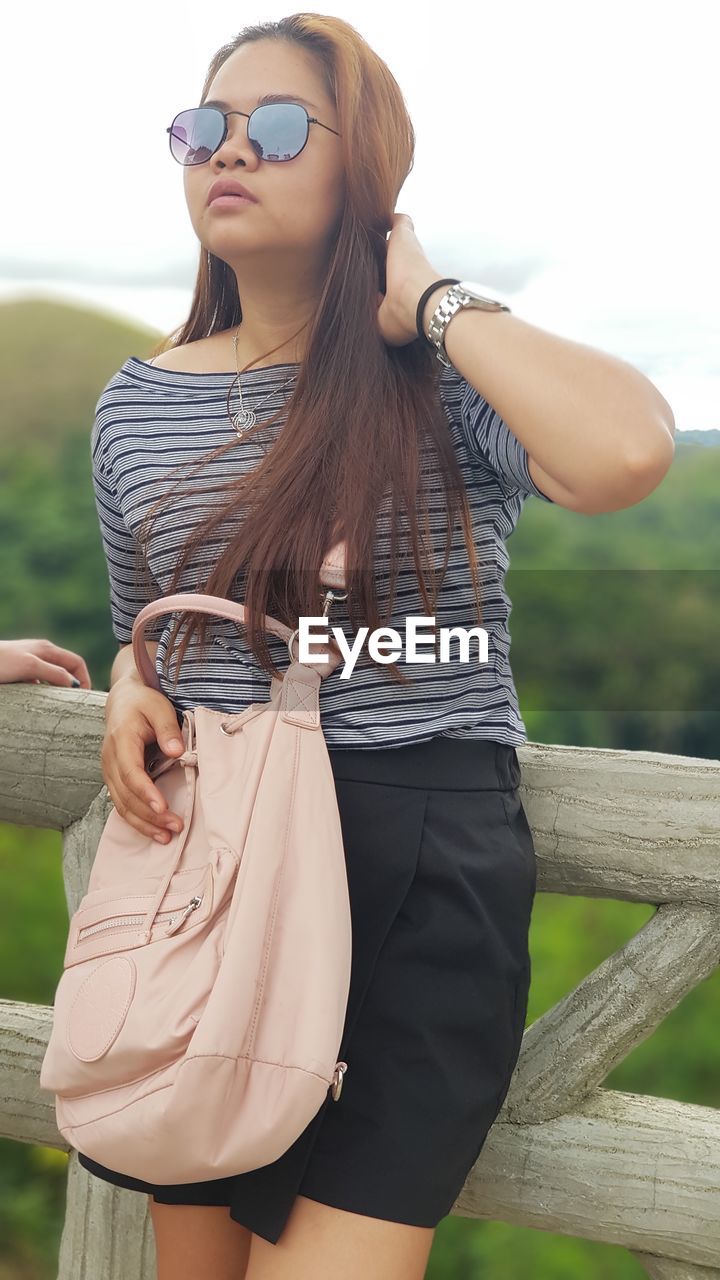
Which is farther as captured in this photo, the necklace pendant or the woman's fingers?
the necklace pendant

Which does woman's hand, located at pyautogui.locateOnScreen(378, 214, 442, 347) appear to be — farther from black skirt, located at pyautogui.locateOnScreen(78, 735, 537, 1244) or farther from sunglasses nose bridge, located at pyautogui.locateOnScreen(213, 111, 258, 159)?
black skirt, located at pyautogui.locateOnScreen(78, 735, 537, 1244)

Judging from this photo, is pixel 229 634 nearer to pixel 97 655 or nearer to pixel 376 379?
pixel 376 379

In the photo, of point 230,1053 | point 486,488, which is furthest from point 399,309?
point 230,1053

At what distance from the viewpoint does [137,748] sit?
121 centimetres

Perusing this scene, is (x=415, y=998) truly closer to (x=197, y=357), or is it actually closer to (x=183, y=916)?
(x=183, y=916)

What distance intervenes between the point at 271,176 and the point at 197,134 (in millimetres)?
113

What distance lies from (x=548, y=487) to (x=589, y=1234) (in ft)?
3.03

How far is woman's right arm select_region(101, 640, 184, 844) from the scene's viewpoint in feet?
3.77

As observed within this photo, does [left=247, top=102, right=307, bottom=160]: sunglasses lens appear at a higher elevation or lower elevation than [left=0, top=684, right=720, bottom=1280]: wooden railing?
higher

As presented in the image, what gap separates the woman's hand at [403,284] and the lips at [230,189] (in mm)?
159

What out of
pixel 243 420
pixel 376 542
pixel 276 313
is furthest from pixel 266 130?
pixel 376 542

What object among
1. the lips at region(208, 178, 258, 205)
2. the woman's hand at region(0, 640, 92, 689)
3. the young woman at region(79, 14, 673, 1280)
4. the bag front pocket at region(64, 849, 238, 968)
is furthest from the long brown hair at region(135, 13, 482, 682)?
the woman's hand at region(0, 640, 92, 689)

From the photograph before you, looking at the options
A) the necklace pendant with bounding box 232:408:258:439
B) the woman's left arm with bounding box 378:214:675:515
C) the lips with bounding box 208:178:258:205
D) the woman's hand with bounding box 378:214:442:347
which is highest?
the lips with bounding box 208:178:258:205

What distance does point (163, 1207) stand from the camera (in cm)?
119
